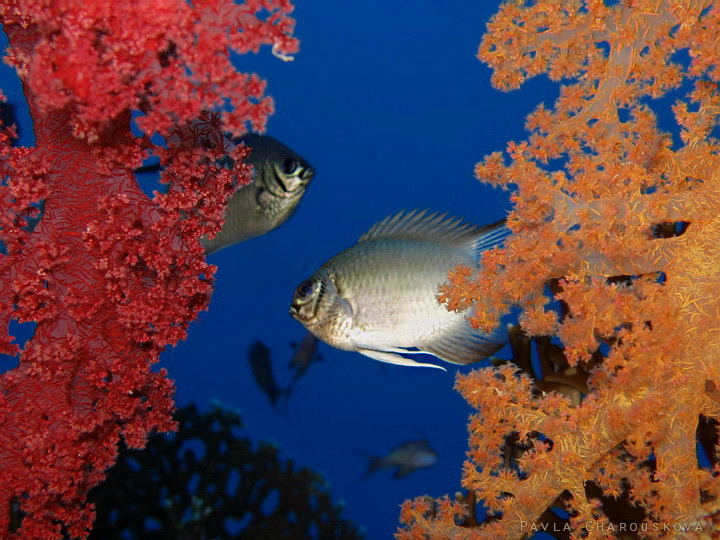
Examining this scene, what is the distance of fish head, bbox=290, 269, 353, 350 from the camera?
2.56 metres

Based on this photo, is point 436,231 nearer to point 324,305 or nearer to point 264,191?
point 324,305

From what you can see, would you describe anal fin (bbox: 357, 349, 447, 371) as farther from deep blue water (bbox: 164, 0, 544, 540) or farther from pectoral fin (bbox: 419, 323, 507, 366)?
deep blue water (bbox: 164, 0, 544, 540)

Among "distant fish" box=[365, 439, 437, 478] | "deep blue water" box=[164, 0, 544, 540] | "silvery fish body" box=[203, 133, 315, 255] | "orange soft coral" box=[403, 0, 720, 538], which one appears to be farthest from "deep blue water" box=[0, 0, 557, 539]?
Answer: "orange soft coral" box=[403, 0, 720, 538]

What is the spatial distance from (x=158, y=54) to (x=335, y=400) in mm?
9541

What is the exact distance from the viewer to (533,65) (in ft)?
5.98

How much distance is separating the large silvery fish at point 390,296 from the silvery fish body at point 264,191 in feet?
1.82

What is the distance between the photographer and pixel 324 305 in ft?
8.41

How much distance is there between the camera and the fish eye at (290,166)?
2.82 meters

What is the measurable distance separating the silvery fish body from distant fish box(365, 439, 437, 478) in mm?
4184

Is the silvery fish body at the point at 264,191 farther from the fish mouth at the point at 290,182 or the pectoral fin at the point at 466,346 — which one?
the pectoral fin at the point at 466,346

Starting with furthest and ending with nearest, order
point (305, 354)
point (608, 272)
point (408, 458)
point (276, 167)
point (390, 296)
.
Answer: point (408, 458) → point (305, 354) → point (276, 167) → point (390, 296) → point (608, 272)

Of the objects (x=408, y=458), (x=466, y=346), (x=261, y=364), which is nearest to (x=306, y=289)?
(x=466, y=346)

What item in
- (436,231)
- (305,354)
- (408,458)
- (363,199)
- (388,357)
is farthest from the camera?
(363,199)

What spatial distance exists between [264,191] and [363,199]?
7471 millimetres
